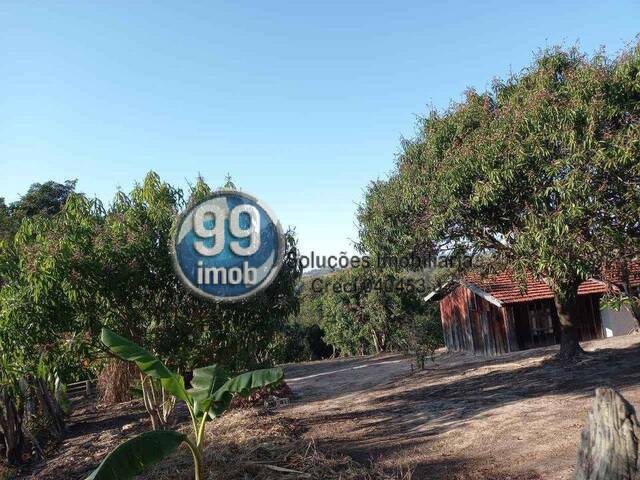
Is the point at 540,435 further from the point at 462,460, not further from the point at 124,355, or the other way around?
the point at 124,355

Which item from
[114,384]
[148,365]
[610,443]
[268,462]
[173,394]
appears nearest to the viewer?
[610,443]

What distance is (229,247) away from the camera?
1060 centimetres

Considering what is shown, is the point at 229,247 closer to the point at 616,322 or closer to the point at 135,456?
the point at 135,456

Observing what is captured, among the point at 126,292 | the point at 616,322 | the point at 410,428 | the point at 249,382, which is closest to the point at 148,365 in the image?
the point at 249,382

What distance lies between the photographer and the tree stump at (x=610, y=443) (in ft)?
10.4

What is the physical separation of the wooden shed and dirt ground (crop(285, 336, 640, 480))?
1687 mm

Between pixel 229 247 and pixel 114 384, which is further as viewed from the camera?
pixel 114 384

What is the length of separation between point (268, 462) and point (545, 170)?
28.3ft

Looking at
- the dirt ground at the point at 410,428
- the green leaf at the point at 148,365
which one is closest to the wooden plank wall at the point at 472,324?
the dirt ground at the point at 410,428

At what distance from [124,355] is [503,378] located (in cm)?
1219

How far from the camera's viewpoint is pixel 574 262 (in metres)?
11.2

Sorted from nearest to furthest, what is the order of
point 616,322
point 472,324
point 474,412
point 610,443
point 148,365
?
point 610,443
point 148,365
point 474,412
point 616,322
point 472,324

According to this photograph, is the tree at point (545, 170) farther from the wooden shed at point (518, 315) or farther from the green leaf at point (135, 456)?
the green leaf at point (135, 456)

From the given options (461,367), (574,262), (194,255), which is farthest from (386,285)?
(194,255)
